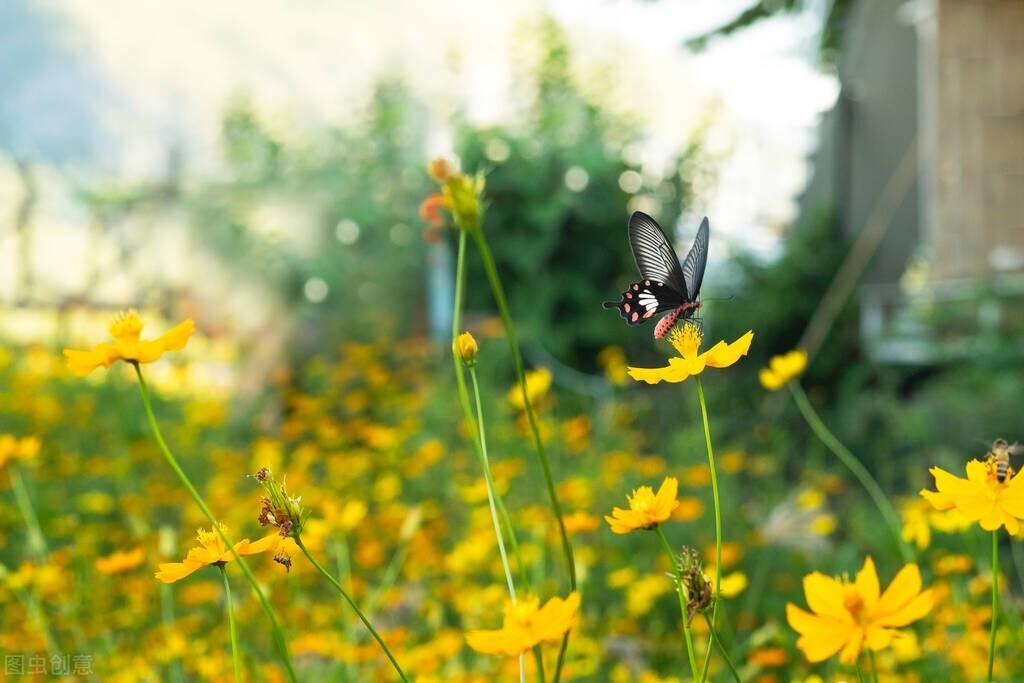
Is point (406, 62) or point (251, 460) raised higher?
point (406, 62)

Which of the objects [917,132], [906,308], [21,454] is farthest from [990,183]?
[21,454]

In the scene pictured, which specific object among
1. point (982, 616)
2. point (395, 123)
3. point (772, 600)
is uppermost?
point (395, 123)

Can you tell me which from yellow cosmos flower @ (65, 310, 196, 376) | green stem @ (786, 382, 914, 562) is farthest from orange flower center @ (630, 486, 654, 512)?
green stem @ (786, 382, 914, 562)

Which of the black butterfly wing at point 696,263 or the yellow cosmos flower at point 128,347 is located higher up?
the black butterfly wing at point 696,263

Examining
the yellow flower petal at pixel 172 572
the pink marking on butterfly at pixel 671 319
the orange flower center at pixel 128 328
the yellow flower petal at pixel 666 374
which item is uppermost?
the orange flower center at pixel 128 328

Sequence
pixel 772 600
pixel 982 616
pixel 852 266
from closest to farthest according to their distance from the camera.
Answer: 1. pixel 982 616
2. pixel 772 600
3. pixel 852 266

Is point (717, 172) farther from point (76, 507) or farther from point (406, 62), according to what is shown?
point (76, 507)

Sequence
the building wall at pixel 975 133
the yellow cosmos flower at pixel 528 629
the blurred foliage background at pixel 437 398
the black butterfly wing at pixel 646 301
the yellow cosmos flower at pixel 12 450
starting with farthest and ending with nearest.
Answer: the building wall at pixel 975 133 < the blurred foliage background at pixel 437 398 < the yellow cosmos flower at pixel 12 450 < the black butterfly wing at pixel 646 301 < the yellow cosmos flower at pixel 528 629

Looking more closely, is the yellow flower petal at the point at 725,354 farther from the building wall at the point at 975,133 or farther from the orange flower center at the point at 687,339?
the building wall at the point at 975,133

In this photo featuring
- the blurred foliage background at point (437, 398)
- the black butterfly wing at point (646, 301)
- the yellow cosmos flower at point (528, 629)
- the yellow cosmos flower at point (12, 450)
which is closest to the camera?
the yellow cosmos flower at point (528, 629)

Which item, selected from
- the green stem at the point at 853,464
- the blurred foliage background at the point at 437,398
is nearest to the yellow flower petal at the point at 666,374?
the green stem at the point at 853,464
